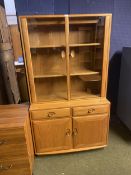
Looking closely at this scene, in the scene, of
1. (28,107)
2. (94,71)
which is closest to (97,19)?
(94,71)

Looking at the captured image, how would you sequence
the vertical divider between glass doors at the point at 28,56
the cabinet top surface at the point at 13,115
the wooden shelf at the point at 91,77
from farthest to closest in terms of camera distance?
the wooden shelf at the point at 91,77 → the vertical divider between glass doors at the point at 28,56 → the cabinet top surface at the point at 13,115

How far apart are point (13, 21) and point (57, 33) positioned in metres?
1.73

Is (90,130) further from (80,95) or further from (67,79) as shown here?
(67,79)

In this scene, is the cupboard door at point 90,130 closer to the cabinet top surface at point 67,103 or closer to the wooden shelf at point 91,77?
the cabinet top surface at point 67,103

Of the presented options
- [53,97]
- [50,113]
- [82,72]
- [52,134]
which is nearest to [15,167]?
[52,134]

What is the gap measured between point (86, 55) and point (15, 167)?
1.48 m

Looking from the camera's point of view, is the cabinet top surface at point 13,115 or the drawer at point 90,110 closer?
the cabinet top surface at point 13,115

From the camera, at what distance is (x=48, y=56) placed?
5.82 ft

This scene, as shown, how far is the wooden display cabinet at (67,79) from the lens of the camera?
1597mm

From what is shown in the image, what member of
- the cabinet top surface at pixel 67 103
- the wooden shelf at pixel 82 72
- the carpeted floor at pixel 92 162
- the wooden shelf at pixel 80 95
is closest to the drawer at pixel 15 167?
the carpeted floor at pixel 92 162

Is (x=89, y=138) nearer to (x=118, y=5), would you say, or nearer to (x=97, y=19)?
(x=97, y=19)

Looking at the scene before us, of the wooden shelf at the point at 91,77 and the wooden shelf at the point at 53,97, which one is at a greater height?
the wooden shelf at the point at 91,77

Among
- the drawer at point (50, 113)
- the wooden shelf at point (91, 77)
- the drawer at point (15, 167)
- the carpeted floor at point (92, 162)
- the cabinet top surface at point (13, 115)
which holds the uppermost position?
the wooden shelf at point (91, 77)

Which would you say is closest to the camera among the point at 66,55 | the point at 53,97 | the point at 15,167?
the point at 15,167
